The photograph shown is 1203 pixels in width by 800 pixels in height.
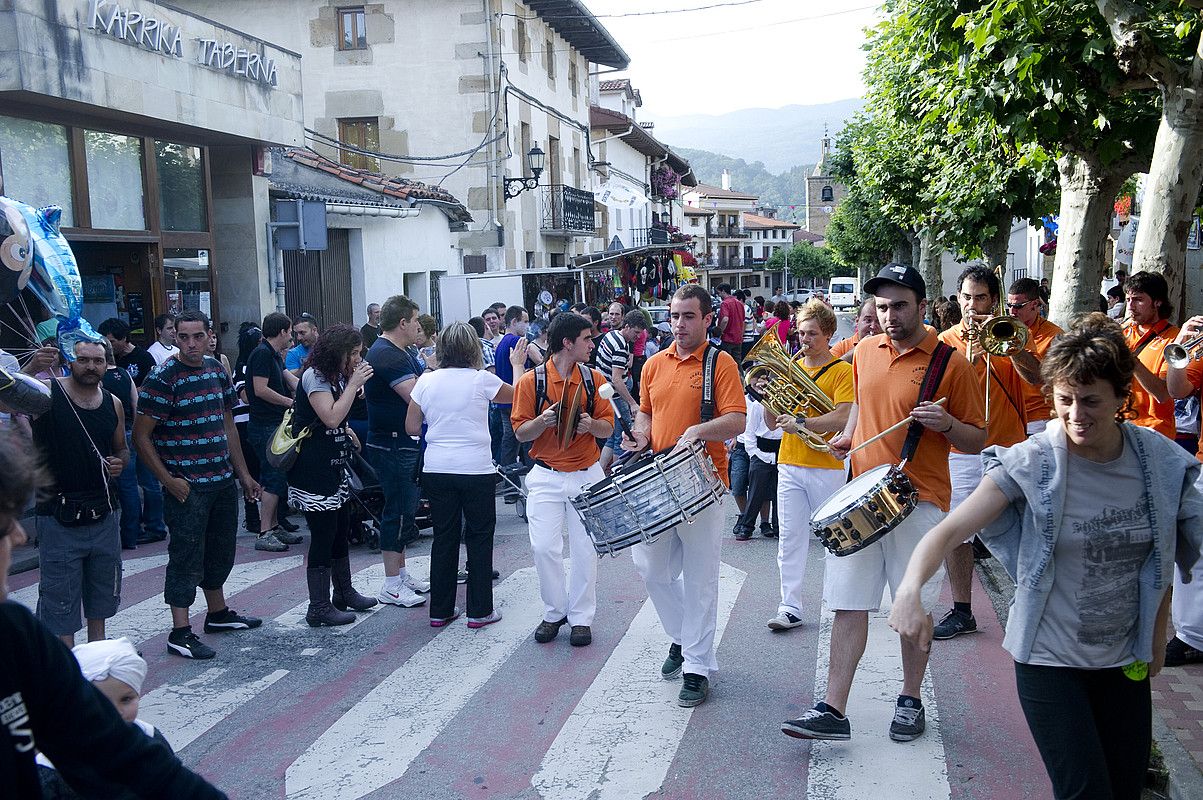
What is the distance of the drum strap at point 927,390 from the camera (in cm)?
480

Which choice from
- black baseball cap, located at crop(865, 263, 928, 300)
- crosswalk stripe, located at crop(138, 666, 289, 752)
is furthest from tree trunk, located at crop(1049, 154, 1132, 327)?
crosswalk stripe, located at crop(138, 666, 289, 752)

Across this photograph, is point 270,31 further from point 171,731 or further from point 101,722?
point 101,722

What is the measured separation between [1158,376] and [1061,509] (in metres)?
3.48

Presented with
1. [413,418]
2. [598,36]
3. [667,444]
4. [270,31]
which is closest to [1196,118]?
[667,444]

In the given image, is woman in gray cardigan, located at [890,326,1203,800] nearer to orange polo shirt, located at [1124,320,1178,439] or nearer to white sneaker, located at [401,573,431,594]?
orange polo shirt, located at [1124,320,1178,439]

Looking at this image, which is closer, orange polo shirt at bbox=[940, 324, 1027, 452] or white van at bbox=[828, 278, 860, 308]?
orange polo shirt at bbox=[940, 324, 1027, 452]

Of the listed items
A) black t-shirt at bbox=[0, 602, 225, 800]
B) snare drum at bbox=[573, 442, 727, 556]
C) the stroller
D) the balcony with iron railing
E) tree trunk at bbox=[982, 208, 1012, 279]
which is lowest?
the stroller

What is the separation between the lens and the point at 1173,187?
340 inches

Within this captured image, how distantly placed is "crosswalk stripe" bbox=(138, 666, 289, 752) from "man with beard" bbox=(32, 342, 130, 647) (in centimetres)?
53

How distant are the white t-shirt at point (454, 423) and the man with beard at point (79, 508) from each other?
1762mm

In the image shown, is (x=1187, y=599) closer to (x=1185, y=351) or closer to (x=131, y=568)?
(x=1185, y=351)

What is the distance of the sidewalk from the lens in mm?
4391

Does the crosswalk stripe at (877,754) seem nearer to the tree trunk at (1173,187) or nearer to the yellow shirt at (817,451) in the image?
the yellow shirt at (817,451)

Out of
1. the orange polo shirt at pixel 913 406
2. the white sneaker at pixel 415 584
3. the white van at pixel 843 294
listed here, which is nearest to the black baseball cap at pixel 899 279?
the orange polo shirt at pixel 913 406
